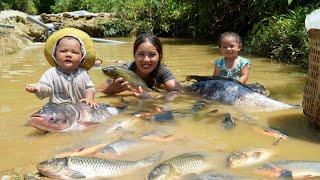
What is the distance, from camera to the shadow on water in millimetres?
3631

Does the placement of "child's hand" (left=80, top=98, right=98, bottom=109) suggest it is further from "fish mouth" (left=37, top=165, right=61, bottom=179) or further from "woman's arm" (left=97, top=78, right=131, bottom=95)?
"fish mouth" (left=37, top=165, right=61, bottom=179)

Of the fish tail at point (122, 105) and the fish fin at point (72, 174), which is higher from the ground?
the fish fin at point (72, 174)

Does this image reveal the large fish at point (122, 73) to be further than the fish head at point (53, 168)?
Yes

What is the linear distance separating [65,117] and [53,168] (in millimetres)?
1185

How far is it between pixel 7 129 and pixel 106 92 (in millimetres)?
1671

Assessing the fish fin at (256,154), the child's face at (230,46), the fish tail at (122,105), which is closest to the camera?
the fish fin at (256,154)

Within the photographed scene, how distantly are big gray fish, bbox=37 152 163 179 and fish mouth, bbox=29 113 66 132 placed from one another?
103 centimetres

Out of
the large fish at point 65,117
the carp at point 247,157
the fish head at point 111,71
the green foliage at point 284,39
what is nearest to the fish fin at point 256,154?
Answer: the carp at point 247,157

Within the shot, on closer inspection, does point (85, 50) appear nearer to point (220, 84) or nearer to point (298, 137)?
point (220, 84)

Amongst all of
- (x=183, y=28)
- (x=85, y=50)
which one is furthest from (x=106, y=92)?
(x=183, y=28)

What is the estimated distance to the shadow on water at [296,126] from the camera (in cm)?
363

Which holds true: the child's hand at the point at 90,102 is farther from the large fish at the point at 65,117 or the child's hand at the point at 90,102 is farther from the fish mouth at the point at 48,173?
the fish mouth at the point at 48,173

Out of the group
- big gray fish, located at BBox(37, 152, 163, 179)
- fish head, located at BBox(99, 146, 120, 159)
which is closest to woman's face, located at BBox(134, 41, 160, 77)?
fish head, located at BBox(99, 146, 120, 159)

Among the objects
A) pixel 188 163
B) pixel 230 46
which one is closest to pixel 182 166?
pixel 188 163
